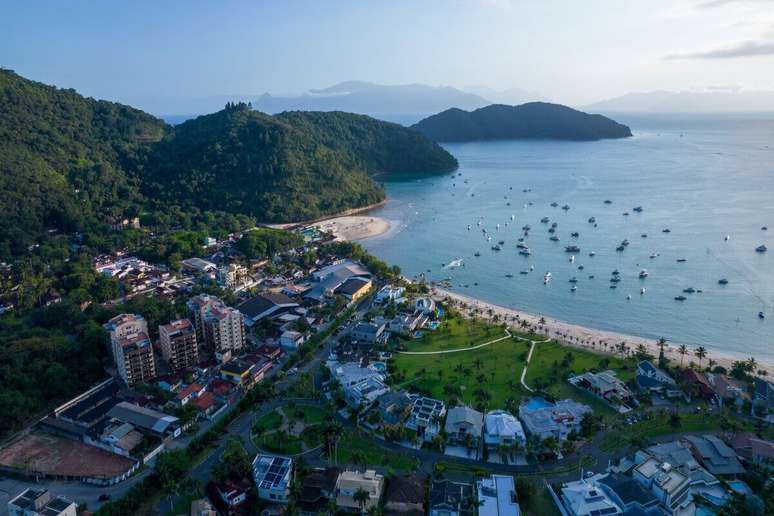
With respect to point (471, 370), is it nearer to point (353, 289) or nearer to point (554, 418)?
point (554, 418)

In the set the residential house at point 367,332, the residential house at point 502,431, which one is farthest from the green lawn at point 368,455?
the residential house at point 367,332

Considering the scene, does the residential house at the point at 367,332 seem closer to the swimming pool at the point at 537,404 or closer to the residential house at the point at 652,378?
the swimming pool at the point at 537,404

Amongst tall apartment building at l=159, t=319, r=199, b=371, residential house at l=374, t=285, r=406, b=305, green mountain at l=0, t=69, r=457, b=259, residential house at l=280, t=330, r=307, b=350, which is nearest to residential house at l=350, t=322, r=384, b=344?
residential house at l=280, t=330, r=307, b=350

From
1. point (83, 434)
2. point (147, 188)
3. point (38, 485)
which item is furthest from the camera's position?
point (147, 188)

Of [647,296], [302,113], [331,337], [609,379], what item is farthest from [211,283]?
[302,113]

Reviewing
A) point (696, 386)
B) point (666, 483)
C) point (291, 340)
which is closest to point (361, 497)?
point (666, 483)

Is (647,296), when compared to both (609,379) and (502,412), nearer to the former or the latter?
(609,379)
